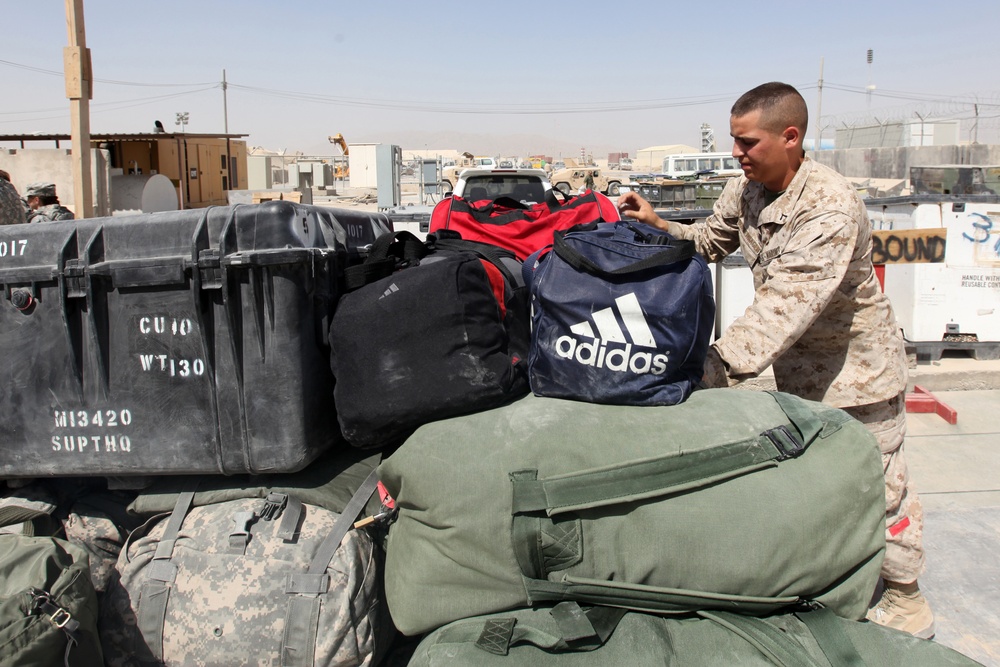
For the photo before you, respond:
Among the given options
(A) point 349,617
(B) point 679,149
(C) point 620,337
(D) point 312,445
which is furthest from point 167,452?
(B) point 679,149

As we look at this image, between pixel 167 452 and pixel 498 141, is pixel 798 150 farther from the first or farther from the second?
pixel 498 141

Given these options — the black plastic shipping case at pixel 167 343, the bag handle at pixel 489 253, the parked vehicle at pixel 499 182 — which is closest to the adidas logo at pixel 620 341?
the bag handle at pixel 489 253

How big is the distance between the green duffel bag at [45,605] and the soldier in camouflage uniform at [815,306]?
66.0 inches

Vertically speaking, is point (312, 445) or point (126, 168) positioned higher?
point (126, 168)

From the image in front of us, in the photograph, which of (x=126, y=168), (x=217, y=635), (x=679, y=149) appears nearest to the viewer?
(x=217, y=635)

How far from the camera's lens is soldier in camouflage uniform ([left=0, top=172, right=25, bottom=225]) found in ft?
14.8

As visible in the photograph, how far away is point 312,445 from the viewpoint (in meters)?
2.08

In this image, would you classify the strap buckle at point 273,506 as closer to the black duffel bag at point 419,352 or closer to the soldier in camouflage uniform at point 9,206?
the black duffel bag at point 419,352

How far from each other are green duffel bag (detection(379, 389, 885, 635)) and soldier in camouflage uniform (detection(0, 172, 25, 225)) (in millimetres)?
3875

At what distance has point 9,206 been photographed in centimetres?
459

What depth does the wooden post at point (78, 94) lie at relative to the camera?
3957 mm

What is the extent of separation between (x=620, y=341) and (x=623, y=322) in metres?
0.05

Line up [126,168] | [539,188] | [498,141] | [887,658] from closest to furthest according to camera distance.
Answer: [887,658]
[539,188]
[126,168]
[498,141]

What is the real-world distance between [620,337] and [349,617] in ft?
3.17
